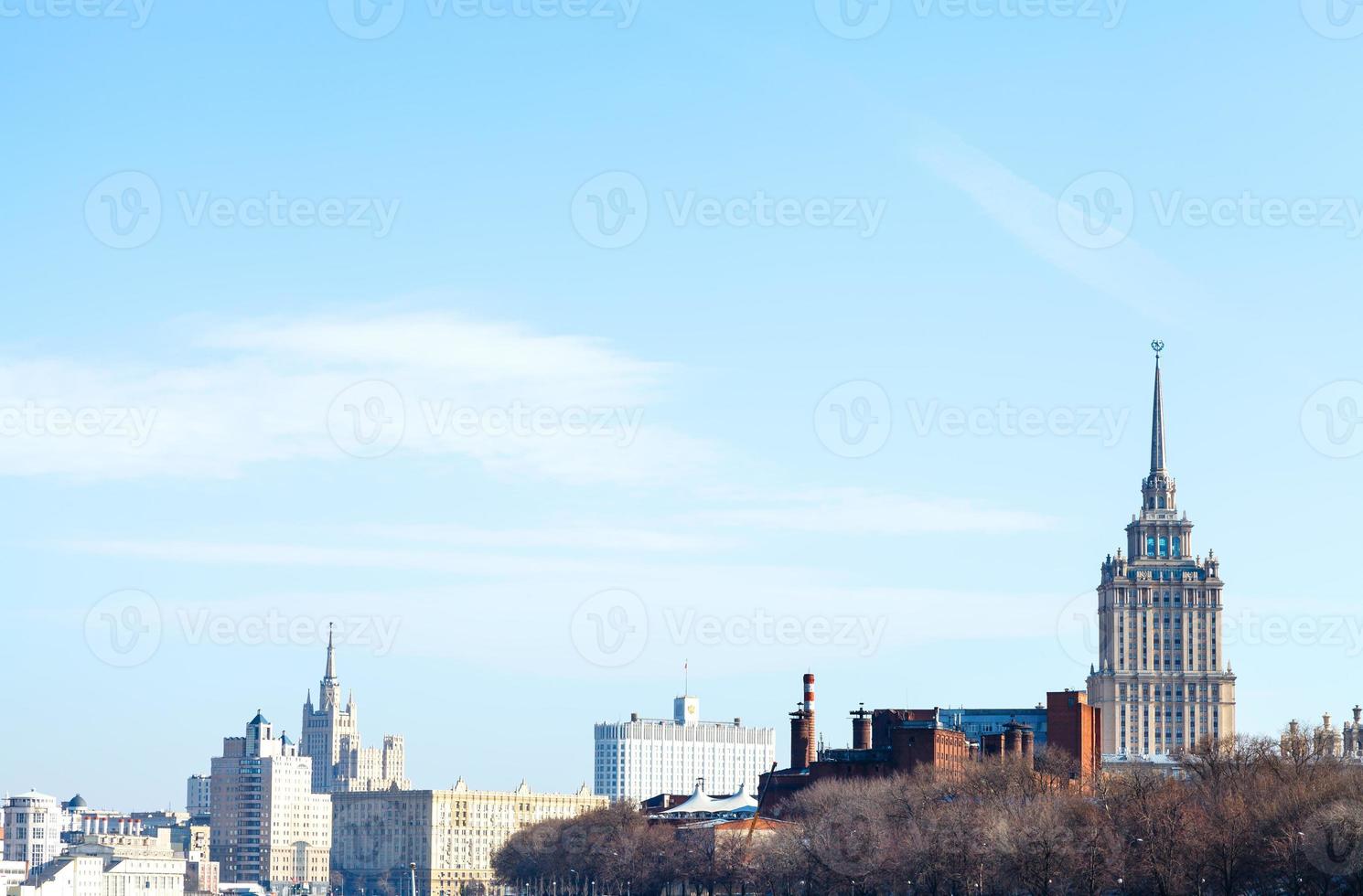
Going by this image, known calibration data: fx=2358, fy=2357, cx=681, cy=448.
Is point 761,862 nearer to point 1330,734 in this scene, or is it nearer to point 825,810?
point 825,810

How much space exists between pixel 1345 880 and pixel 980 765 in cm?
7006

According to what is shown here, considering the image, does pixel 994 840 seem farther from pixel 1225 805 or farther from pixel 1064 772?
pixel 1064 772

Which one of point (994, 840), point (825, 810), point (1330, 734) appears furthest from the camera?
point (825, 810)

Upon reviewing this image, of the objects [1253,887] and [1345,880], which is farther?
[1253,887]

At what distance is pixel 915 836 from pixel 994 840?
15.8 m

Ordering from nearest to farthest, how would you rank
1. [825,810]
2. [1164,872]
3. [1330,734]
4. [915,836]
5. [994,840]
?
[1164,872], [994,840], [915,836], [1330,734], [825,810]

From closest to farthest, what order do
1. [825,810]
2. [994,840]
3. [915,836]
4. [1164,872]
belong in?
[1164,872] → [994,840] → [915,836] → [825,810]

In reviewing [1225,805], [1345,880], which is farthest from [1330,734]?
[1345,880]

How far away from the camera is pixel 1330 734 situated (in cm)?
17650

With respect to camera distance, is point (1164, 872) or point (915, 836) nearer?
point (1164, 872)

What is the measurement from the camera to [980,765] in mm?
196625

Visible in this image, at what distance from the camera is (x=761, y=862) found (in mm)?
198500

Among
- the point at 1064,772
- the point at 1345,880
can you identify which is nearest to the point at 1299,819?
the point at 1345,880

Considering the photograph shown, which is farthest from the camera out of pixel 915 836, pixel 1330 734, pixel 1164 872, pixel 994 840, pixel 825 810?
pixel 825 810
